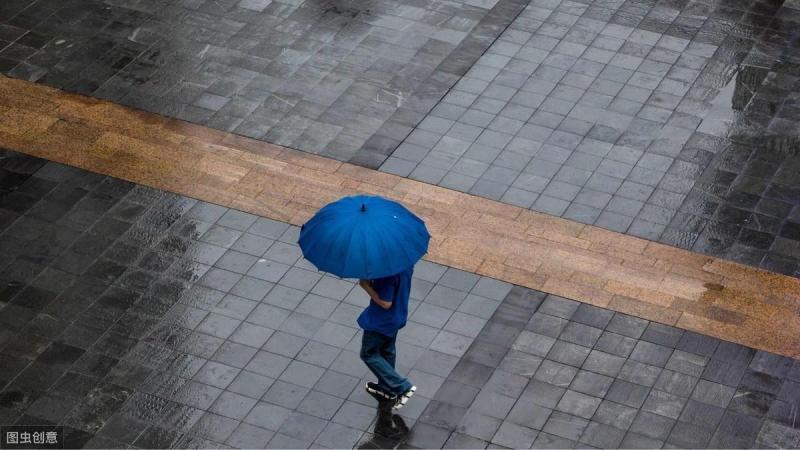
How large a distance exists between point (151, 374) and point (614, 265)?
456cm

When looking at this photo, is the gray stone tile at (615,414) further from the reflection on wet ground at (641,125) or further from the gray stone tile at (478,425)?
the reflection on wet ground at (641,125)

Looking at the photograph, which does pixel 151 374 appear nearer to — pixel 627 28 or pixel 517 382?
pixel 517 382

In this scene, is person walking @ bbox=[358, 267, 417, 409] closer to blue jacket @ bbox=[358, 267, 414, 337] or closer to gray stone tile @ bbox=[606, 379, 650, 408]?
blue jacket @ bbox=[358, 267, 414, 337]

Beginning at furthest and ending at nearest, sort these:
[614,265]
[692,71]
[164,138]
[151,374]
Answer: [692,71] < [164,138] < [614,265] < [151,374]

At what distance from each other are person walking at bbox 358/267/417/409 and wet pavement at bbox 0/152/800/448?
0.22m

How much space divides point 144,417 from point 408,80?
605 centimetres

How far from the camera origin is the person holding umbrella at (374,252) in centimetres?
998

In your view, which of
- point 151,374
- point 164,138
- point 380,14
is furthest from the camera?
point 380,14

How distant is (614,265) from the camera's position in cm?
1271

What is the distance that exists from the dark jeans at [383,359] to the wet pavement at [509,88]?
3.22m

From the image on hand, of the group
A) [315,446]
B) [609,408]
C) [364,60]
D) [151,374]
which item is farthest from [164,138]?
[609,408]

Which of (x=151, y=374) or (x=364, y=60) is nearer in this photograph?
(x=151, y=374)

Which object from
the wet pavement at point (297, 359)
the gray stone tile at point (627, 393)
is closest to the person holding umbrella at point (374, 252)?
the wet pavement at point (297, 359)

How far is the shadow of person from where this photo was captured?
10.9 metres
